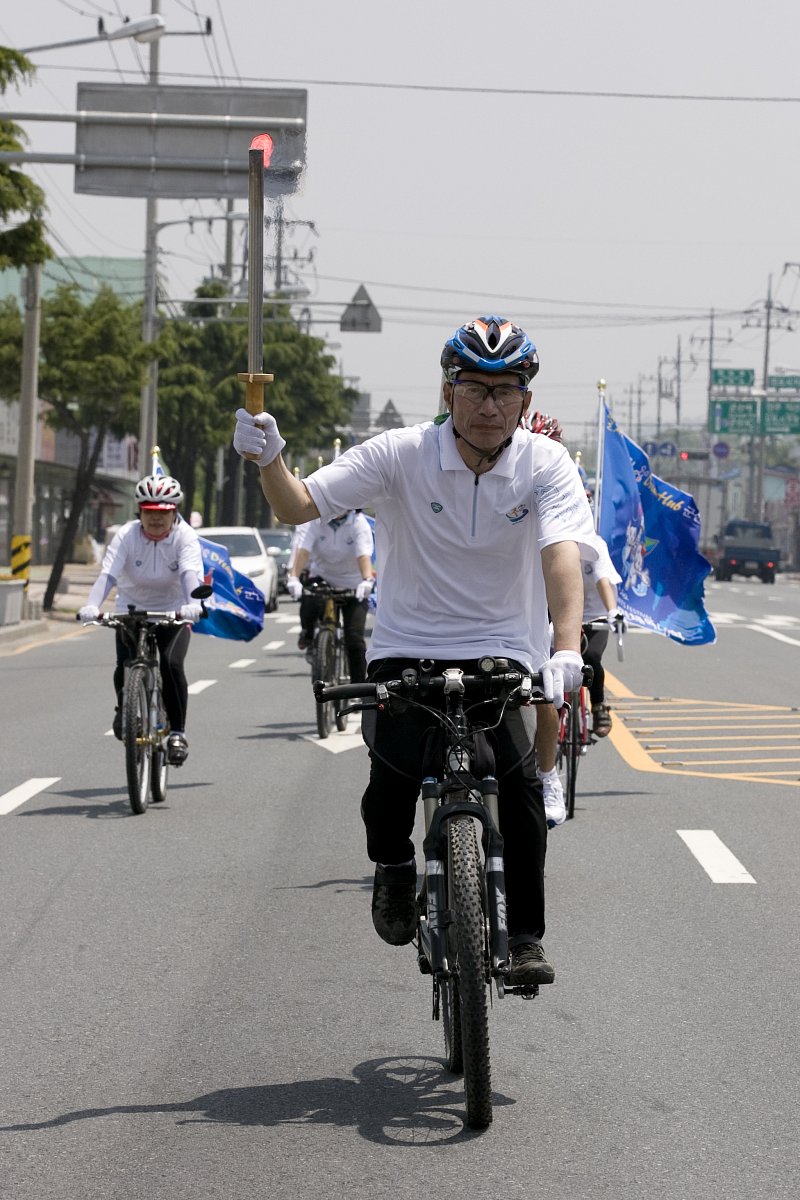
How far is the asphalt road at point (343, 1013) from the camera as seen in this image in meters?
4.46

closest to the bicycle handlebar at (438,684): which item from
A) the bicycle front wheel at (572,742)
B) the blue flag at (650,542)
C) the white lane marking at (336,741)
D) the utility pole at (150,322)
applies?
the bicycle front wheel at (572,742)

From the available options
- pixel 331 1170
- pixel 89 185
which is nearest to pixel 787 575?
pixel 89 185

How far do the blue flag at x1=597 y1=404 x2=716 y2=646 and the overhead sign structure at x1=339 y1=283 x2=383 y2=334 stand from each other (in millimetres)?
33036

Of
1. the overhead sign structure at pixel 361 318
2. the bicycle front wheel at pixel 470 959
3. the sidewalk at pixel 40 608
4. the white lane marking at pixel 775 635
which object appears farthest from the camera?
the overhead sign structure at pixel 361 318

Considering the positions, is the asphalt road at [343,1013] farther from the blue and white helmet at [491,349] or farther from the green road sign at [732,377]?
the green road sign at [732,377]

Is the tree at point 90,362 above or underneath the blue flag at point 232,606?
above

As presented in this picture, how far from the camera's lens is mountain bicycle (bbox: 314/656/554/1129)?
4.62 m

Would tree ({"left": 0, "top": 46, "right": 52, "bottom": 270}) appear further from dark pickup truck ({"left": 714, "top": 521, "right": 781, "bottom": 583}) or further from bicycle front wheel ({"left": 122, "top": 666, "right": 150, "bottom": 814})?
dark pickup truck ({"left": 714, "top": 521, "right": 781, "bottom": 583})

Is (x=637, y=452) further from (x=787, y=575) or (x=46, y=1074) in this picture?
(x=787, y=575)

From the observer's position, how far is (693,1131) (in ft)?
15.4

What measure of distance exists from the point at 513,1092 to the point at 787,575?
296 feet

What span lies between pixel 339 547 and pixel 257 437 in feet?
31.8

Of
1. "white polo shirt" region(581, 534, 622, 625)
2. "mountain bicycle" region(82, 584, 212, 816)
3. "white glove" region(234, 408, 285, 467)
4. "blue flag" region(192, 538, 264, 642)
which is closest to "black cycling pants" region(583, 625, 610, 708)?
"white polo shirt" region(581, 534, 622, 625)

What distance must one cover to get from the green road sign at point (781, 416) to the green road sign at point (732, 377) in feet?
18.6
